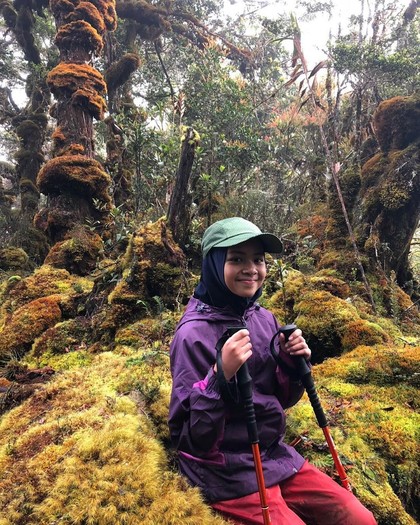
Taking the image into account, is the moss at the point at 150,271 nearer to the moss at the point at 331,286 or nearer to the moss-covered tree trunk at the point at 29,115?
the moss at the point at 331,286

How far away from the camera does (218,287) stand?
228cm

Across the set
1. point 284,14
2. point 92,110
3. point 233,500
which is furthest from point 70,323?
point 284,14

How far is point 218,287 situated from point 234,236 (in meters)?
0.34

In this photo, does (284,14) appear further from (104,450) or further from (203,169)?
(104,450)

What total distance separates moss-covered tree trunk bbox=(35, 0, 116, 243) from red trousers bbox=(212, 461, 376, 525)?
7075mm

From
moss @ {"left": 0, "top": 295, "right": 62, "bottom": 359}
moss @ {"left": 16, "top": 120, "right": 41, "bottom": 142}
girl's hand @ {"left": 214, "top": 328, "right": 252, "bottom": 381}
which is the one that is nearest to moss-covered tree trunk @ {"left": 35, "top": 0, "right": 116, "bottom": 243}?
moss @ {"left": 0, "top": 295, "right": 62, "bottom": 359}

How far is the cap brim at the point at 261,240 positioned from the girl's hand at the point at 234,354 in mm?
567

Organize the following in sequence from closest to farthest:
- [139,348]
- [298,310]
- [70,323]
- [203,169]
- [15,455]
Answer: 1. [15,455]
2. [139,348]
3. [298,310]
4. [70,323]
5. [203,169]

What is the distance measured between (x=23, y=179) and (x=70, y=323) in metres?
9.42

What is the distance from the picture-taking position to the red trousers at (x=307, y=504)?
6.13 feet

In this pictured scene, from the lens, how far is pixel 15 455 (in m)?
2.11

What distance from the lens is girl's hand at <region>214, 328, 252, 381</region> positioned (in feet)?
5.85

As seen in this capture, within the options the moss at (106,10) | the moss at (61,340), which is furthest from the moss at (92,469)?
the moss at (106,10)

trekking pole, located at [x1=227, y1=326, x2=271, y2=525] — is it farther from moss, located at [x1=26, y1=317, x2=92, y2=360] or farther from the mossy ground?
moss, located at [x1=26, y1=317, x2=92, y2=360]
